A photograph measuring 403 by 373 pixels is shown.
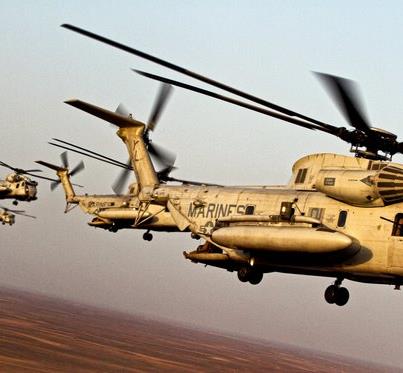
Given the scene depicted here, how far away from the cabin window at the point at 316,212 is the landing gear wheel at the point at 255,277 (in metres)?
3.14

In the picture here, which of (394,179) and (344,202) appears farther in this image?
(344,202)

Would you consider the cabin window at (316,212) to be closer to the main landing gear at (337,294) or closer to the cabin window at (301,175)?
the cabin window at (301,175)

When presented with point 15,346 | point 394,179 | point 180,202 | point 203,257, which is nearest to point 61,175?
point 180,202

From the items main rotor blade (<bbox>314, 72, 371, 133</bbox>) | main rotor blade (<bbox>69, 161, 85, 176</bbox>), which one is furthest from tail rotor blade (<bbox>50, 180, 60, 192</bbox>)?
main rotor blade (<bbox>314, 72, 371, 133</bbox>)

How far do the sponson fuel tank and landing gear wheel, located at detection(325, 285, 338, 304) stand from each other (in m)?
2.72

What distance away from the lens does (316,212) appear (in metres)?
23.6

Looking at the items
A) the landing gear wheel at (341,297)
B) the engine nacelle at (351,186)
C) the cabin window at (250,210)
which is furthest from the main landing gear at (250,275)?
the engine nacelle at (351,186)

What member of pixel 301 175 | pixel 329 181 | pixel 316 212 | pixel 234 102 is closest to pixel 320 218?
pixel 316 212

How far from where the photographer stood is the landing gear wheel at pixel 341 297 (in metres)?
24.3

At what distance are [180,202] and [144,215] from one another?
10.2 feet

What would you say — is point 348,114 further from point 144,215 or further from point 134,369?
point 134,369

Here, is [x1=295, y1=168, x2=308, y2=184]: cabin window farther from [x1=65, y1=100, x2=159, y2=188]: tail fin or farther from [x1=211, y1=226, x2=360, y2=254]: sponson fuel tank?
[x1=65, y1=100, x2=159, y2=188]: tail fin

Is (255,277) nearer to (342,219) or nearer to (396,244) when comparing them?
(342,219)

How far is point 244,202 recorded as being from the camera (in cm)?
2594
